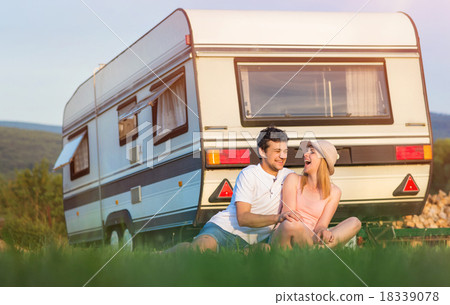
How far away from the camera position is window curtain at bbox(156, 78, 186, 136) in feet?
26.2

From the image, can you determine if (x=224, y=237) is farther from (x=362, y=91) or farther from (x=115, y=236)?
(x=115, y=236)

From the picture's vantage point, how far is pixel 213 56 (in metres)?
7.67

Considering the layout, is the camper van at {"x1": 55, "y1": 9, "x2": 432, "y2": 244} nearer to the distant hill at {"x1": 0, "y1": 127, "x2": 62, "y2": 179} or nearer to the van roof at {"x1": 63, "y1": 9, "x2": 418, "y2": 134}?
the van roof at {"x1": 63, "y1": 9, "x2": 418, "y2": 134}

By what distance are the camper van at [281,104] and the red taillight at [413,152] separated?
1 cm

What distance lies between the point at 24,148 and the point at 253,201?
2917 inches

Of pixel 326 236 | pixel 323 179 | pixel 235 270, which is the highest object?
pixel 323 179

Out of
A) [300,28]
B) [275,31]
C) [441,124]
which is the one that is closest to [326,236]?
[275,31]

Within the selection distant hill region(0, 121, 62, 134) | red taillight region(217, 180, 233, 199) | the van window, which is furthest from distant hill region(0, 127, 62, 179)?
red taillight region(217, 180, 233, 199)

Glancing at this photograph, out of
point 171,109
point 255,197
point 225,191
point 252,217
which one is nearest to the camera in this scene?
point 252,217

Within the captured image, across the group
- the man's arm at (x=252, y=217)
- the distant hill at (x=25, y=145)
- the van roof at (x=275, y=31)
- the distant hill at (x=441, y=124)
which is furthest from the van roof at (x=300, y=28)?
the distant hill at (x=25, y=145)

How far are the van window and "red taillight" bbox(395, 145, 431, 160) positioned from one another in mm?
355

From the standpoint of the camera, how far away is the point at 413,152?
A: 26.3 feet

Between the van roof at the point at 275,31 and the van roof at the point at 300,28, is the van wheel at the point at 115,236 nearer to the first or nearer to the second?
the van roof at the point at 275,31

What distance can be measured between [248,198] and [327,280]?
1960 mm
